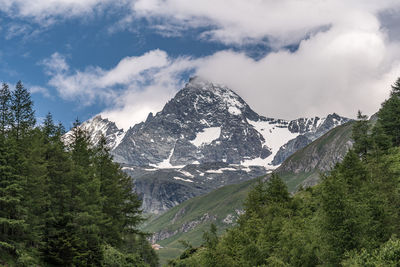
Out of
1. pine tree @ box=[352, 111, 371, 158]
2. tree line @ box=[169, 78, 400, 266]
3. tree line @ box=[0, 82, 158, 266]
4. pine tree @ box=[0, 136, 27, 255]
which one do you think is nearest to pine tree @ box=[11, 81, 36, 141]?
tree line @ box=[0, 82, 158, 266]

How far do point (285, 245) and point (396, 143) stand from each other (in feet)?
184

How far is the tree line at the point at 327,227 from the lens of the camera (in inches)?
1359

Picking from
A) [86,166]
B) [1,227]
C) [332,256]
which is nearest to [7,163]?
[1,227]

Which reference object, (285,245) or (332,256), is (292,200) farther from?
(332,256)

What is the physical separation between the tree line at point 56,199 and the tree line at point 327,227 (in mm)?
12579

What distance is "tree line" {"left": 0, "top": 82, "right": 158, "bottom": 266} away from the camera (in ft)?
139

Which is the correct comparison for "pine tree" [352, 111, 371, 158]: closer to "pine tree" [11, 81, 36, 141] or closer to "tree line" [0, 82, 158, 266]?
"tree line" [0, 82, 158, 266]

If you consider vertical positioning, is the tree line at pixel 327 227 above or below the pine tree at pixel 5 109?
below

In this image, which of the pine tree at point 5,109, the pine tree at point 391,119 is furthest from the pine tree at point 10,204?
the pine tree at point 391,119

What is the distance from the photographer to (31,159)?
4650 centimetres

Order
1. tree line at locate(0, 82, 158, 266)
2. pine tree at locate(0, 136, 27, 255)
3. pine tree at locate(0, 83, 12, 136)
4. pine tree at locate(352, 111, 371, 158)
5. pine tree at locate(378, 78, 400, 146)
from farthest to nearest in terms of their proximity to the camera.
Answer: pine tree at locate(378, 78, 400, 146), pine tree at locate(352, 111, 371, 158), pine tree at locate(0, 83, 12, 136), tree line at locate(0, 82, 158, 266), pine tree at locate(0, 136, 27, 255)

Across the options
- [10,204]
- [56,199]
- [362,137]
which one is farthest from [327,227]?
[362,137]

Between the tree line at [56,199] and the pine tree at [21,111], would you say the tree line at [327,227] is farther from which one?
the pine tree at [21,111]

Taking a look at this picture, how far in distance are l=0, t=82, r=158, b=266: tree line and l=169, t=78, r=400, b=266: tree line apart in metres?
12.6
